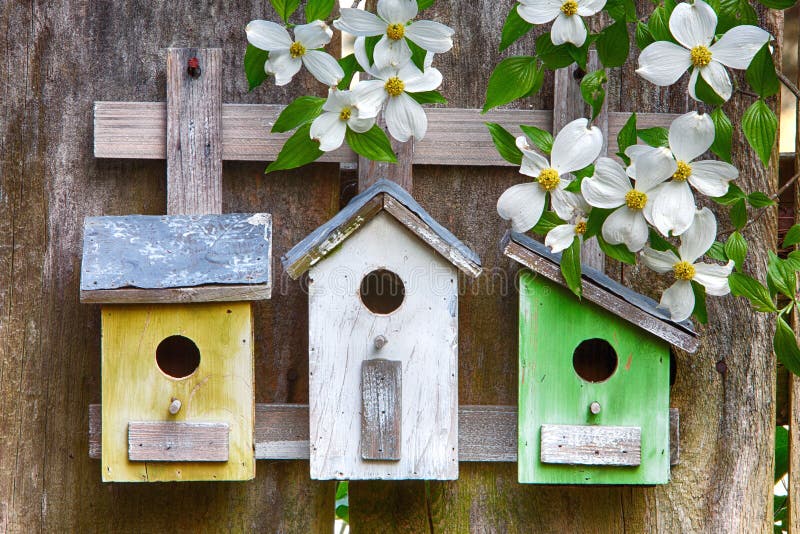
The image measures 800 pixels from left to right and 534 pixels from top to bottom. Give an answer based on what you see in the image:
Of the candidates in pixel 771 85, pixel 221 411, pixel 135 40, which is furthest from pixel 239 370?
pixel 771 85

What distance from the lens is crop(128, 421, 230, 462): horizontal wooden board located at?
126cm

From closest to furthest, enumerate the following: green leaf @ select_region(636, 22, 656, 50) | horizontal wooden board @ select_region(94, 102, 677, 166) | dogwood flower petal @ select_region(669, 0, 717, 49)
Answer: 1. dogwood flower petal @ select_region(669, 0, 717, 49)
2. green leaf @ select_region(636, 22, 656, 50)
3. horizontal wooden board @ select_region(94, 102, 677, 166)

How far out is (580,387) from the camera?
1308 mm

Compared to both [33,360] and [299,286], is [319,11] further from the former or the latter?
[33,360]

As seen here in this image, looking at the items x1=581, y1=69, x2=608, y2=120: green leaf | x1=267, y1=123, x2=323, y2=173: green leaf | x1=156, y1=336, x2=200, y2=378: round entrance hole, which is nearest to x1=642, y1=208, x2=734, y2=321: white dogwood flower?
x1=581, y1=69, x2=608, y2=120: green leaf

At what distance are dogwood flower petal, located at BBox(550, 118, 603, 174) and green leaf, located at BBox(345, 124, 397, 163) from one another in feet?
0.80

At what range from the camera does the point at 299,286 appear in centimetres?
145

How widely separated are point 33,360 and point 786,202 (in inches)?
55.1

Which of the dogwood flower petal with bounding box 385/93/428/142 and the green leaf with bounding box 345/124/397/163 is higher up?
the dogwood flower petal with bounding box 385/93/428/142

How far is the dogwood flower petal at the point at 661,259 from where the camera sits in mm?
1228

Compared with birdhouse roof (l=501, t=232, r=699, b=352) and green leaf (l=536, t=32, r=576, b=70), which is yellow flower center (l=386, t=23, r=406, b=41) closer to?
green leaf (l=536, t=32, r=576, b=70)

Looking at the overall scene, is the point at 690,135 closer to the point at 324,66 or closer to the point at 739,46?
the point at 739,46

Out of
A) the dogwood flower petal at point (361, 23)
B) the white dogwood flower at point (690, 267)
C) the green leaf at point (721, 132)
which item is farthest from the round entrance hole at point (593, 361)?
the dogwood flower petal at point (361, 23)

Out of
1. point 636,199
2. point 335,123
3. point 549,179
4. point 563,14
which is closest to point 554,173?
point 549,179
